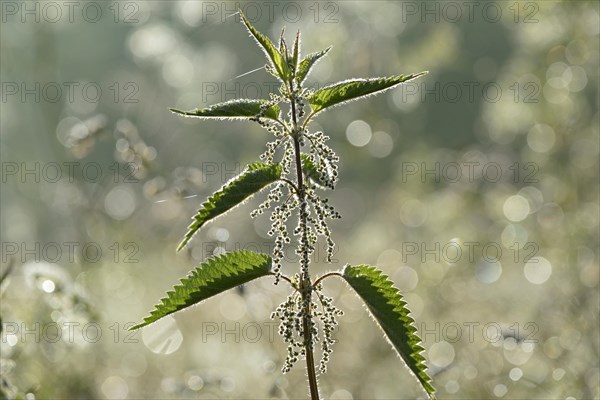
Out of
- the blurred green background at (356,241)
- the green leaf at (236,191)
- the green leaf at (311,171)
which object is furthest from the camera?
the blurred green background at (356,241)

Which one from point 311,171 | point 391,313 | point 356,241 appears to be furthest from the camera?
point 356,241

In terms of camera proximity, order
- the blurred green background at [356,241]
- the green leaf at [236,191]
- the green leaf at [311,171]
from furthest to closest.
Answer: the blurred green background at [356,241], the green leaf at [311,171], the green leaf at [236,191]

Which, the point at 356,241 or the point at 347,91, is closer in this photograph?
the point at 347,91

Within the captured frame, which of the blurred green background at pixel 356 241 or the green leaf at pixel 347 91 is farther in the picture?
the blurred green background at pixel 356 241

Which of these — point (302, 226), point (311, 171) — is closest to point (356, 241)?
point (311, 171)

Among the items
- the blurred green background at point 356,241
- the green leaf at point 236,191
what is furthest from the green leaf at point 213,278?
the blurred green background at point 356,241

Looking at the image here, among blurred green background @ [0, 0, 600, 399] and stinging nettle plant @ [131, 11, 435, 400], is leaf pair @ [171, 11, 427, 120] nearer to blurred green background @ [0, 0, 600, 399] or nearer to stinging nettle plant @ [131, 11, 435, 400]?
stinging nettle plant @ [131, 11, 435, 400]

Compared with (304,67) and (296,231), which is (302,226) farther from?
(304,67)

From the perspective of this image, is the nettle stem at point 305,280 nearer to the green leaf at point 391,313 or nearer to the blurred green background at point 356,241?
the green leaf at point 391,313
